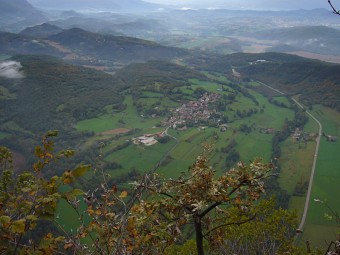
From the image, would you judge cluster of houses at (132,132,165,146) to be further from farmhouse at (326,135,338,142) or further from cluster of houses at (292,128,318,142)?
farmhouse at (326,135,338,142)

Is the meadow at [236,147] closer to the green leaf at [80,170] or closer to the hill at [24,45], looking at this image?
the green leaf at [80,170]

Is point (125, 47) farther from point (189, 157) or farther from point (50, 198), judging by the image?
point (50, 198)

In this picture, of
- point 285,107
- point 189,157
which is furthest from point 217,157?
point 285,107

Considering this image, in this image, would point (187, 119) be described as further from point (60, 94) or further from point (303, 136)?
point (60, 94)

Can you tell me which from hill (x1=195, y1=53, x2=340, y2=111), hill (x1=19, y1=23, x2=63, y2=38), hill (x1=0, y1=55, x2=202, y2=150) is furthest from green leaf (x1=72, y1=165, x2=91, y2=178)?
hill (x1=19, y1=23, x2=63, y2=38)

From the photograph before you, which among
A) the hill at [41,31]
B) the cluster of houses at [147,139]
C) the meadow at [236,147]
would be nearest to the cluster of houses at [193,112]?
the meadow at [236,147]

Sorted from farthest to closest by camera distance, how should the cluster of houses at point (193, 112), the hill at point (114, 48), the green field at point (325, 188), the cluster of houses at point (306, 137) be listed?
the hill at point (114, 48) → the cluster of houses at point (193, 112) → the cluster of houses at point (306, 137) → the green field at point (325, 188)
